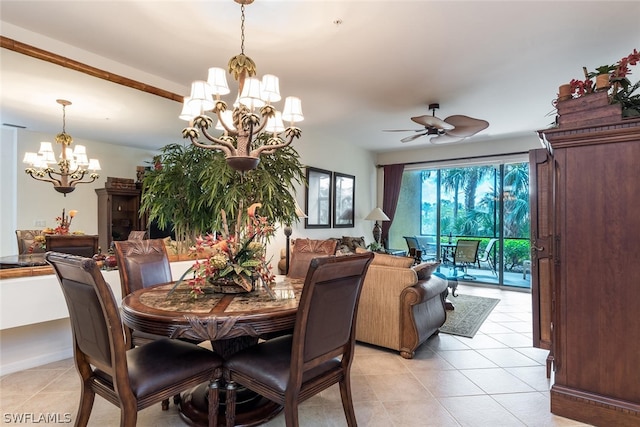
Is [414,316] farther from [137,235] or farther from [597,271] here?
[137,235]

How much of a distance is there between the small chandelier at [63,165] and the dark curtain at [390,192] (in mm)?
5490

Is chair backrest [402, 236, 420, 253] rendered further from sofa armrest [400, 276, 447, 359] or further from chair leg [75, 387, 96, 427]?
chair leg [75, 387, 96, 427]

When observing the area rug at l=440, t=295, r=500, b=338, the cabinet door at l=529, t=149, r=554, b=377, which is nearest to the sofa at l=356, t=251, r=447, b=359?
the area rug at l=440, t=295, r=500, b=338

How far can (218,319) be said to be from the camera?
1.50 metres

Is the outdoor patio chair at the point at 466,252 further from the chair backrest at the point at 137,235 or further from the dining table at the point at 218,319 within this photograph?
the chair backrest at the point at 137,235

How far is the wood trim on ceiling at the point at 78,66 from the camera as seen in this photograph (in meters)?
2.46

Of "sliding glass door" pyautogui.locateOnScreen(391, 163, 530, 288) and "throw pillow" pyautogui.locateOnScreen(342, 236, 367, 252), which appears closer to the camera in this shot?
"throw pillow" pyautogui.locateOnScreen(342, 236, 367, 252)

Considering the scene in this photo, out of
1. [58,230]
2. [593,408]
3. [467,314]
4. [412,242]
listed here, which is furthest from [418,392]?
[412,242]

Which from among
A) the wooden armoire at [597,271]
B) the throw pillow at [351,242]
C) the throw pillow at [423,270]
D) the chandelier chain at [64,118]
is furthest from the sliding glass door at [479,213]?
the chandelier chain at [64,118]

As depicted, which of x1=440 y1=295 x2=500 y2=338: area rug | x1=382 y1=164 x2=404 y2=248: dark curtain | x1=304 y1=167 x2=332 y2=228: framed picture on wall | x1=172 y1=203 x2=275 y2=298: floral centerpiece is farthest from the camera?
x1=382 y1=164 x2=404 y2=248: dark curtain

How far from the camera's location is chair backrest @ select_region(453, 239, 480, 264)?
612cm

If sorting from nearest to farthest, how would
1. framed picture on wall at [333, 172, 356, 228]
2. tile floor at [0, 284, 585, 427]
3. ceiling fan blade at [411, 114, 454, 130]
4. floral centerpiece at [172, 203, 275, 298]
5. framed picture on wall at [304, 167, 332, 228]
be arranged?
floral centerpiece at [172, 203, 275, 298] → tile floor at [0, 284, 585, 427] → ceiling fan blade at [411, 114, 454, 130] → framed picture on wall at [304, 167, 332, 228] → framed picture on wall at [333, 172, 356, 228]

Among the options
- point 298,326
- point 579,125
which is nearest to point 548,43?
point 579,125

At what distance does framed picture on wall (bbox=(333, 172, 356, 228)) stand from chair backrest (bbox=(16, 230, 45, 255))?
4.18 meters
